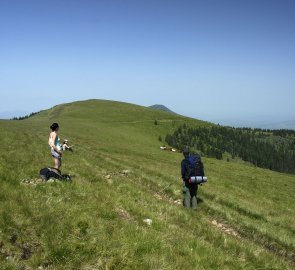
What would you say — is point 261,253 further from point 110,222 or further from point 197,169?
point 197,169

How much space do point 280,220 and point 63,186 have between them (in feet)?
36.0

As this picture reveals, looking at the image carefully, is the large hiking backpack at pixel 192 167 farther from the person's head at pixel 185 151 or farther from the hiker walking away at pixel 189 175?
the person's head at pixel 185 151

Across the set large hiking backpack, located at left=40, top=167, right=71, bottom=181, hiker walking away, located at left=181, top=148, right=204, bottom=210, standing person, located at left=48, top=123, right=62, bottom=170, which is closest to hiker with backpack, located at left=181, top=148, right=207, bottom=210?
hiker walking away, located at left=181, top=148, right=204, bottom=210

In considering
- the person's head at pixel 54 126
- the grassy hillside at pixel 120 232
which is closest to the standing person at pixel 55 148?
the person's head at pixel 54 126

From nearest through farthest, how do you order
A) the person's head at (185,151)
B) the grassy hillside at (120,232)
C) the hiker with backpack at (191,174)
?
the grassy hillside at (120,232)
the hiker with backpack at (191,174)
the person's head at (185,151)

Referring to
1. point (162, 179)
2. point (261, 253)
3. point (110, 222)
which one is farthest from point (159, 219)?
point (162, 179)

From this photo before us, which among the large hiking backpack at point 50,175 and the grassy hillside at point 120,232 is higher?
the large hiking backpack at point 50,175

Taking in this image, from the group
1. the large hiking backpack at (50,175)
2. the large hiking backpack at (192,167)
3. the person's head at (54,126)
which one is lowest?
the large hiking backpack at (50,175)

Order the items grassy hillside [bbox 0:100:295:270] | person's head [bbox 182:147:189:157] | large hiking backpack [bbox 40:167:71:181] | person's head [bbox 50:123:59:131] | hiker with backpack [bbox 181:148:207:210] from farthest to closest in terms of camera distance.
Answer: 1. person's head [bbox 50:123:59:131]
2. person's head [bbox 182:147:189:157]
3. hiker with backpack [bbox 181:148:207:210]
4. large hiking backpack [bbox 40:167:71:181]
5. grassy hillside [bbox 0:100:295:270]

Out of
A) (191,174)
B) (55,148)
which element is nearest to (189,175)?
(191,174)

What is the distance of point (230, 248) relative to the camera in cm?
1080

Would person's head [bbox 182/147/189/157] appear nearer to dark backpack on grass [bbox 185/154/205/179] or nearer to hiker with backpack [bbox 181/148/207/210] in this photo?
hiker with backpack [bbox 181/148/207/210]

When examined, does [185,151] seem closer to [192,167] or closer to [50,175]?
[192,167]

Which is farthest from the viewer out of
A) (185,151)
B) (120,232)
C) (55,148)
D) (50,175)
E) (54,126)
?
(55,148)
